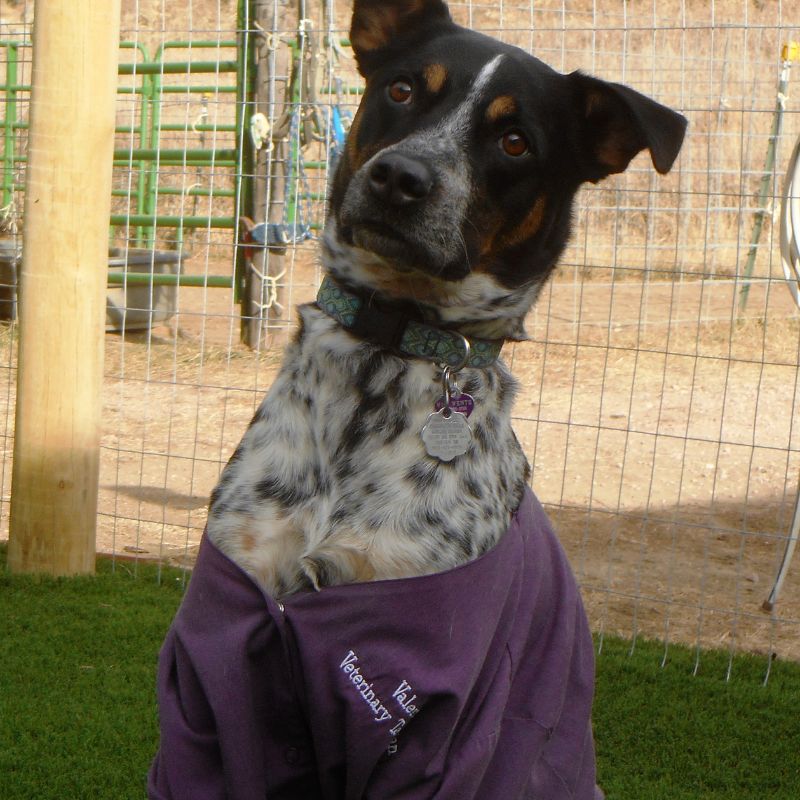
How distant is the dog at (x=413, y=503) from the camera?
6.05 ft

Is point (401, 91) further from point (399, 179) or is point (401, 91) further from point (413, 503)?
point (413, 503)

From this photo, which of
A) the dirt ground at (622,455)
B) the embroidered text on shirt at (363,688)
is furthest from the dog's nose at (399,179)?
the dirt ground at (622,455)

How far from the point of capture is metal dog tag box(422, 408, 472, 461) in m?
1.98

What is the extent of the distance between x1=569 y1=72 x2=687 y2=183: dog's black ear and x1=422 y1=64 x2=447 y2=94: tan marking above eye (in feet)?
0.92

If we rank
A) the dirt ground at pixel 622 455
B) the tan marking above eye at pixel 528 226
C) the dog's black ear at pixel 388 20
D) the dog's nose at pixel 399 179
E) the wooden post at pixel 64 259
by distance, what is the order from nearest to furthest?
the dog's nose at pixel 399 179
the tan marking above eye at pixel 528 226
the dog's black ear at pixel 388 20
the wooden post at pixel 64 259
the dirt ground at pixel 622 455

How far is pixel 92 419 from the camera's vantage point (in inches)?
154

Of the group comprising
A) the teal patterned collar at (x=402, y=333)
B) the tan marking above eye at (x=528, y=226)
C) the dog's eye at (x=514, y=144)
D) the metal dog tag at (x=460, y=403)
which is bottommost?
the metal dog tag at (x=460, y=403)

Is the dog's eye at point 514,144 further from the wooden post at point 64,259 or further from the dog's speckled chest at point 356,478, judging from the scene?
the wooden post at point 64,259

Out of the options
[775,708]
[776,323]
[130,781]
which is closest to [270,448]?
[130,781]

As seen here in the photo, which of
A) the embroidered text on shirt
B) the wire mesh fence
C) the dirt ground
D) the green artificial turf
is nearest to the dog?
the embroidered text on shirt

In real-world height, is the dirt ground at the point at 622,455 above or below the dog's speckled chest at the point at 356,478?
below

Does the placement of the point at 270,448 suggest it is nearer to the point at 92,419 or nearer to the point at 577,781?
the point at 577,781

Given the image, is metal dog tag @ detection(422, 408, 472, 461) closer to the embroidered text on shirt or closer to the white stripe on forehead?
the embroidered text on shirt

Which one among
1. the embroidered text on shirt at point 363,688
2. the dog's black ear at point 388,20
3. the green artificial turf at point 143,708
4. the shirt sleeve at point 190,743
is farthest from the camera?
the green artificial turf at point 143,708
